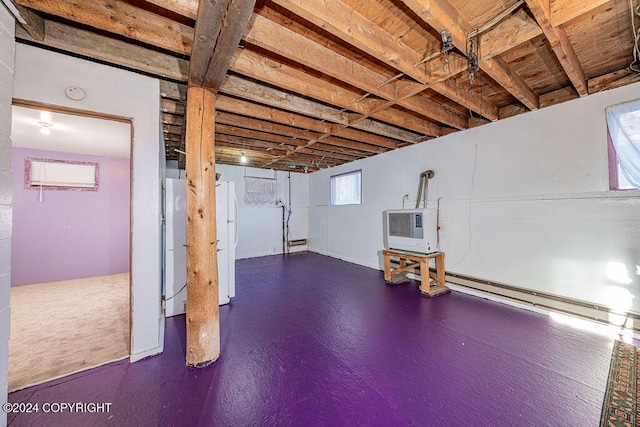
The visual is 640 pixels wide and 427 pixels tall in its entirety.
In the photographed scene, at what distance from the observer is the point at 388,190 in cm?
485

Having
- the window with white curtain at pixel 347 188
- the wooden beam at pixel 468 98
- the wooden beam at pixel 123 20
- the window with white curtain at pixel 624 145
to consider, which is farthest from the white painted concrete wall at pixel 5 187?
the window with white curtain at pixel 347 188

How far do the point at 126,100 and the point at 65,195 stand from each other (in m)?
4.17

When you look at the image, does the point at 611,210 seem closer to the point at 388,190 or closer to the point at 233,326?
the point at 388,190

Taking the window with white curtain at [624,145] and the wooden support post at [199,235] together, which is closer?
the wooden support post at [199,235]

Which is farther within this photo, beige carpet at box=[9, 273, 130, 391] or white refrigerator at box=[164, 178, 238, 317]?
white refrigerator at box=[164, 178, 238, 317]

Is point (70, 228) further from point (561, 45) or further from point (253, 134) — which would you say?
point (561, 45)

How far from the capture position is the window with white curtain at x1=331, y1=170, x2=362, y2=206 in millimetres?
5715

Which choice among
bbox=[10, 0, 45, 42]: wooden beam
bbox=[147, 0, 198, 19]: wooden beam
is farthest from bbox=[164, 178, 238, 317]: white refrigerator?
bbox=[147, 0, 198, 19]: wooden beam

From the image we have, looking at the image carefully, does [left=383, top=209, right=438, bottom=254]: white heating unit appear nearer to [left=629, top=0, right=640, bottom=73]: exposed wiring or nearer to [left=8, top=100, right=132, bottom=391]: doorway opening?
[left=629, top=0, right=640, bottom=73]: exposed wiring

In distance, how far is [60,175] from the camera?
441 centimetres

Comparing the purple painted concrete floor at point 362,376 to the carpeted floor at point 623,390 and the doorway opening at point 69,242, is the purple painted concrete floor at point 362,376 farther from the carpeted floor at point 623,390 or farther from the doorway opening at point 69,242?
→ the doorway opening at point 69,242

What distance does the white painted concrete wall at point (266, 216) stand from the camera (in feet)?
20.9

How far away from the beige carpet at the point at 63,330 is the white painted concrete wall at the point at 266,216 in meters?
2.96

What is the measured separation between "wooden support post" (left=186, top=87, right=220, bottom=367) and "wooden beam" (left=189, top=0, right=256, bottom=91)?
30 cm
